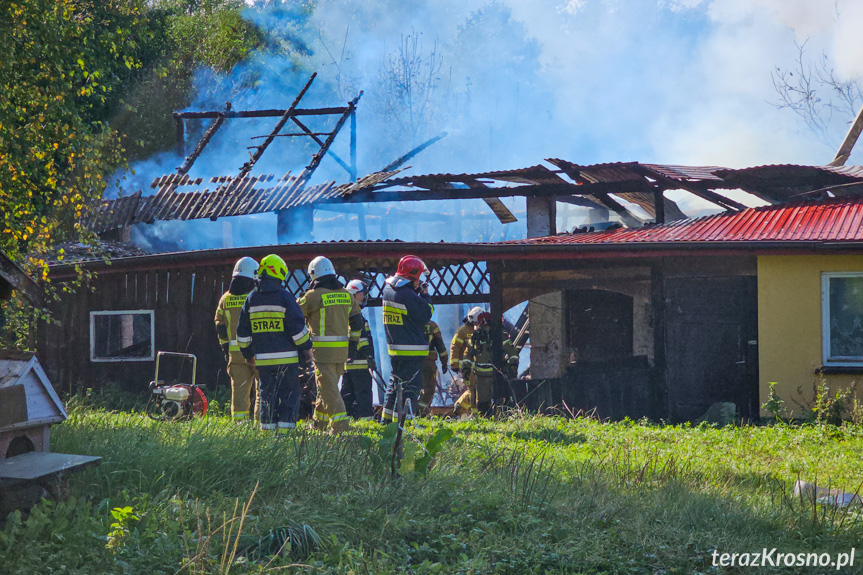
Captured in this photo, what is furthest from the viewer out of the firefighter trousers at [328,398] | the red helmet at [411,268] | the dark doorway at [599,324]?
the dark doorway at [599,324]

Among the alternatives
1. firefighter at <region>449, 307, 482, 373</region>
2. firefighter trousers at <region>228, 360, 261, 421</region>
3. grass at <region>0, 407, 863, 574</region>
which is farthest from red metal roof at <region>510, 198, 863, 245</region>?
grass at <region>0, 407, 863, 574</region>

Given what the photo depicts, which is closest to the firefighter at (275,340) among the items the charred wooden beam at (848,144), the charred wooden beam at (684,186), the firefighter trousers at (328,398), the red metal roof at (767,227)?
the firefighter trousers at (328,398)

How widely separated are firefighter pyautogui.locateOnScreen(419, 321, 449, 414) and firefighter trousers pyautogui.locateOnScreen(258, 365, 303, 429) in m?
3.35

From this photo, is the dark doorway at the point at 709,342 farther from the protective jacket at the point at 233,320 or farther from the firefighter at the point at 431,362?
the protective jacket at the point at 233,320

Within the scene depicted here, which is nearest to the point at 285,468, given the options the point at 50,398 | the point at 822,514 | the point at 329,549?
the point at 329,549

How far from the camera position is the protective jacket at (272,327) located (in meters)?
8.53

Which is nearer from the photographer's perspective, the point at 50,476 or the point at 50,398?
the point at 50,476

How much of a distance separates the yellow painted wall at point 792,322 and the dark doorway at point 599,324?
11.1 feet

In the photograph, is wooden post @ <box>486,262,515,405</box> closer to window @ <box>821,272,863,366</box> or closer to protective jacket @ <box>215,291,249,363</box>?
protective jacket @ <box>215,291,249,363</box>

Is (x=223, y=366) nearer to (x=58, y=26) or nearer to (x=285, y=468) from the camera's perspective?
(x=58, y=26)

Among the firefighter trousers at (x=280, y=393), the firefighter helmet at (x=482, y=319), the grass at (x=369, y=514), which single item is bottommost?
the grass at (x=369, y=514)

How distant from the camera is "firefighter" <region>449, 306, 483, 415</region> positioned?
12.9 meters

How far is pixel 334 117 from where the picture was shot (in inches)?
1521

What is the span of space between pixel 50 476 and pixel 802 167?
1366cm
